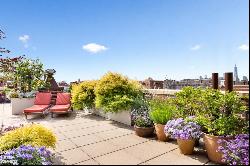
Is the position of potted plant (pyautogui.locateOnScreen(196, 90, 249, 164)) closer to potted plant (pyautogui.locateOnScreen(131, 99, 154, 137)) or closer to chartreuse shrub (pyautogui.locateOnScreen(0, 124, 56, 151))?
potted plant (pyautogui.locateOnScreen(131, 99, 154, 137))

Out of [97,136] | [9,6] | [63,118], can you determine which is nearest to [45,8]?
[9,6]

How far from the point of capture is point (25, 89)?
42.2 ft

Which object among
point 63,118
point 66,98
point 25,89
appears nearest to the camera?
point 63,118

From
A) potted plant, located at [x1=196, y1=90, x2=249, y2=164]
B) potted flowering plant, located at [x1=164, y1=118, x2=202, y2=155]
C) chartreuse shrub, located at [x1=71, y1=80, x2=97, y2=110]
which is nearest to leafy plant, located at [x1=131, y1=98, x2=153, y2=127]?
potted flowering plant, located at [x1=164, y1=118, x2=202, y2=155]

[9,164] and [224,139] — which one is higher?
[224,139]

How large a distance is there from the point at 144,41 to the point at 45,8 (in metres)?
4.93

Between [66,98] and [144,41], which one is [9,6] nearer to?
[66,98]

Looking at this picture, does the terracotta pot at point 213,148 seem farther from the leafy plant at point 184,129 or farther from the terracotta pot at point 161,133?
the terracotta pot at point 161,133

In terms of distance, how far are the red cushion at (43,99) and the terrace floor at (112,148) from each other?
308 centimetres

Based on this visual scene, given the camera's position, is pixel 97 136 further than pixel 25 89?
No

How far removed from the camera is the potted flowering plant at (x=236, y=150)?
3.97 metres

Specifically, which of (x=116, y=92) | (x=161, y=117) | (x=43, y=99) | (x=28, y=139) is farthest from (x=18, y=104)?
(x=161, y=117)

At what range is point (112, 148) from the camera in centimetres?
561

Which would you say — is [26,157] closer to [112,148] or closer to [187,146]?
[112,148]
